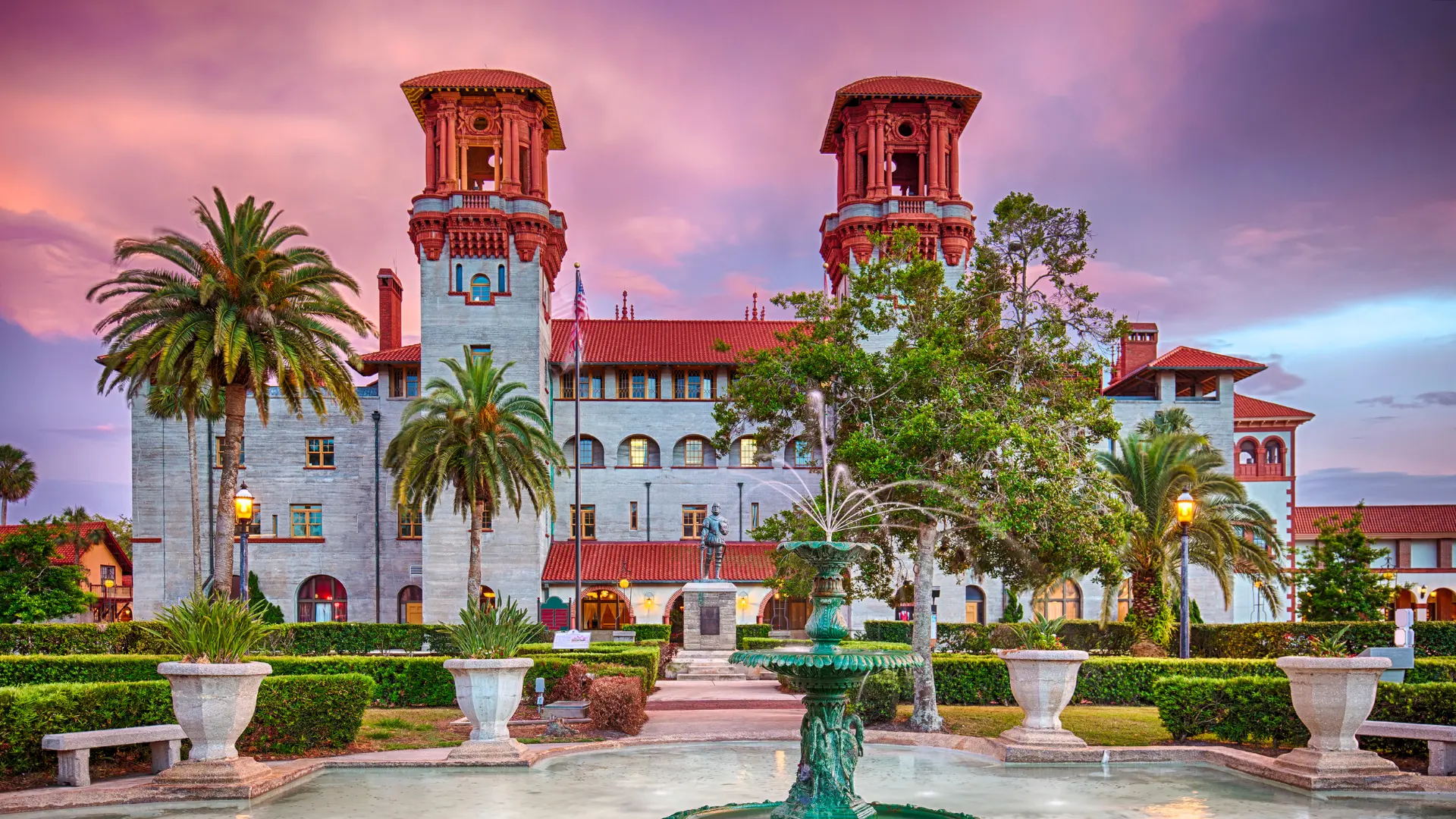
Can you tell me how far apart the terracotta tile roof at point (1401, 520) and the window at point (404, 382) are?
53539 mm

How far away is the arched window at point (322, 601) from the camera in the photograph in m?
52.5

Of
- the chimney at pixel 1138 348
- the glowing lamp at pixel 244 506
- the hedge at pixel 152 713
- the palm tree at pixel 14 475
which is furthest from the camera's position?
the palm tree at pixel 14 475

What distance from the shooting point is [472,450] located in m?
38.8

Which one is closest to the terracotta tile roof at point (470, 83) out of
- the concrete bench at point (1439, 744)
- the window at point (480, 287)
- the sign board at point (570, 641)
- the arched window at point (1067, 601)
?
the window at point (480, 287)

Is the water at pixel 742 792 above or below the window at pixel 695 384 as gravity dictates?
below

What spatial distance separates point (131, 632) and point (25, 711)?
16.2m

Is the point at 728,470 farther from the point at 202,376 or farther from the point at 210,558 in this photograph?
the point at 202,376

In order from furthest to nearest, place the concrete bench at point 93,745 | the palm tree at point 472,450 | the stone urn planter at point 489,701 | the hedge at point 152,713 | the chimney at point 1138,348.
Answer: the chimney at point 1138,348 → the palm tree at point 472,450 → the stone urn planter at point 489,701 → the hedge at point 152,713 → the concrete bench at point 93,745

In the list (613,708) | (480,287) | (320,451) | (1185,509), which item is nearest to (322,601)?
(320,451)

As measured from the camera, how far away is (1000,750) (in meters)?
17.0

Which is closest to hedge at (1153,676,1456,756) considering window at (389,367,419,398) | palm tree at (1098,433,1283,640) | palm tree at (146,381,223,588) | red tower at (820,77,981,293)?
palm tree at (1098,433,1283,640)

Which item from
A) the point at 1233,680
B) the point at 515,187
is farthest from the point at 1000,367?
the point at 515,187

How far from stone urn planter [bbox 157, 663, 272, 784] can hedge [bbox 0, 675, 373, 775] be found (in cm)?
131

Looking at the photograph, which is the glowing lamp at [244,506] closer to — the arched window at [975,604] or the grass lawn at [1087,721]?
the grass lawn at [1087,721]
